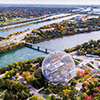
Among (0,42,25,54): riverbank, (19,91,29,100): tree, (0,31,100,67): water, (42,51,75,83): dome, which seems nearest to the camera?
(19,91,29,100): tree

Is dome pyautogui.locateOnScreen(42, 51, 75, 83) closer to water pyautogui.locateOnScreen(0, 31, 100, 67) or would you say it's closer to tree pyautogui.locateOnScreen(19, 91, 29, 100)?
tree pyautogui.locateOnScreen(19, 91, 29, 100)

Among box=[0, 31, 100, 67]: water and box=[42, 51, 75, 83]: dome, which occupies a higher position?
box=[42, 51, 75, 83]: dome

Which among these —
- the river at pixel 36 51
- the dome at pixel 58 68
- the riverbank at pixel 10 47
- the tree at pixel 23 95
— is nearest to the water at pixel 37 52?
the river at pixel 36 51

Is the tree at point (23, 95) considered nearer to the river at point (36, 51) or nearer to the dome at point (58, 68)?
the dome at point (58, 68)

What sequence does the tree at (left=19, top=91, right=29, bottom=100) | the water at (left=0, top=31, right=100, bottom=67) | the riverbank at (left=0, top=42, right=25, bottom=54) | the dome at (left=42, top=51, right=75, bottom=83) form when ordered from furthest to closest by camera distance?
the riverbank at (left=0, top=42, right=25, bottom=54) → the water at (left=0, top=31, right=100, bottom=67) → the dome at (left=42, top=51, right=75, bottom=83) → the tree at (left=19, top=91, right=29, bottom=100)

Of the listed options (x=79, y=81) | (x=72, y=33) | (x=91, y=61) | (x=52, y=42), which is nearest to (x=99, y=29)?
(x=72, y=33)

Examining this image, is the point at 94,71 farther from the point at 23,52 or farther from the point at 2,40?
the point at 2,40

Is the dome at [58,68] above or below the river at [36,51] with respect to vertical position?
above

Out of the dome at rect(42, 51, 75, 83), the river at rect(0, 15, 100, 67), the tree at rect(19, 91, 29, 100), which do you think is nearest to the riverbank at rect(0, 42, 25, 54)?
the river at rect(0, 15, 100, 67)
